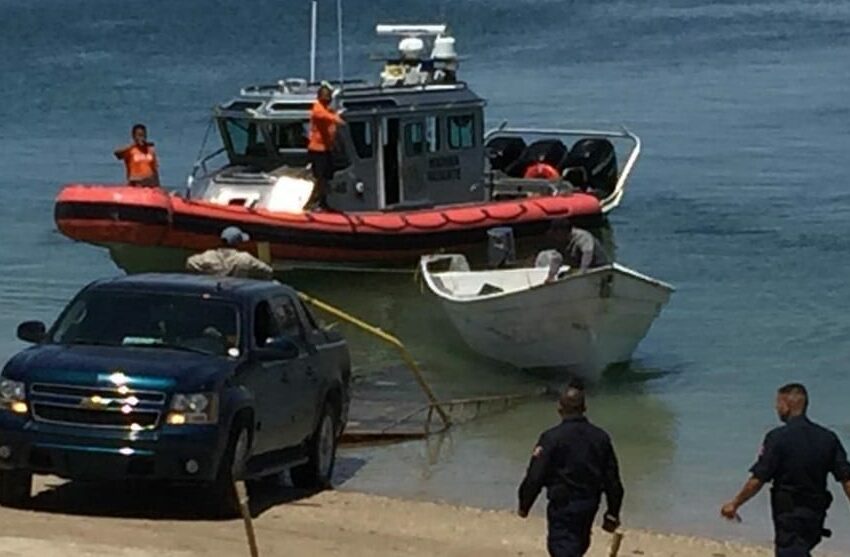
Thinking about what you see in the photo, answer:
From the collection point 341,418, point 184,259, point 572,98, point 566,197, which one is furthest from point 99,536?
point 572,98

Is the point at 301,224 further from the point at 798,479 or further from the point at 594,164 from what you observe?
the point at 798,479

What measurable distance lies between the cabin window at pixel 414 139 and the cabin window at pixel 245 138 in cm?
188

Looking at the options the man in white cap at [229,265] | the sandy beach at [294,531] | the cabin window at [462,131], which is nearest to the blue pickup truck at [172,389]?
the sandy beach at [294,531]

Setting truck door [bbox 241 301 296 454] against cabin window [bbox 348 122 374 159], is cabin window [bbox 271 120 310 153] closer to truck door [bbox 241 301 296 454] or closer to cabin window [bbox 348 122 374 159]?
cabin window [bbox 348 122 374 159]

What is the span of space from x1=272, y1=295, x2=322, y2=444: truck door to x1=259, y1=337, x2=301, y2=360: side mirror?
0.53 feet

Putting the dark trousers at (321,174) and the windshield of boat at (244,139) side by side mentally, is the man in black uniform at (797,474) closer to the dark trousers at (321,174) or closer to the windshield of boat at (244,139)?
the dark trousers at (321,174)

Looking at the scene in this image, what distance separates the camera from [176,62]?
71000mm

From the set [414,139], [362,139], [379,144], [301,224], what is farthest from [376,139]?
[301,224]

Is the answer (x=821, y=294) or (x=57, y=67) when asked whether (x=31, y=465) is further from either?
(x=57, y=67)

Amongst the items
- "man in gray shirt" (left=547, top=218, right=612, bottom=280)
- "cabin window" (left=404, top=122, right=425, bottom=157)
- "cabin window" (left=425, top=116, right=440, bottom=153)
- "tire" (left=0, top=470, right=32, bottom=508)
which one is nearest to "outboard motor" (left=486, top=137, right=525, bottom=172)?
"cabin window" (left=425, top=116, right=440, bottom=153)

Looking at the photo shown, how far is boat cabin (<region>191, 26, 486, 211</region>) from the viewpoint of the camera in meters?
27.6

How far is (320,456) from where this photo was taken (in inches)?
596

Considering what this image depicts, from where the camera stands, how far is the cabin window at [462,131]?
29172 mm

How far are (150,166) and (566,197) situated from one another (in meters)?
6.15
